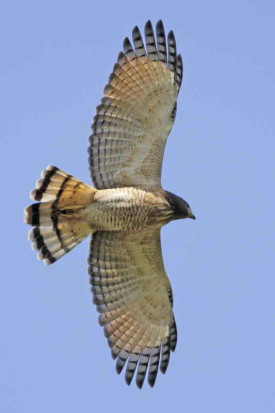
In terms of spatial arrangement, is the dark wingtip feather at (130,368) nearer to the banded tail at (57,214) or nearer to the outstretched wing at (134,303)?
the outstretched wing at (134,303)

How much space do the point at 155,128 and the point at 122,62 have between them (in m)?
0.88

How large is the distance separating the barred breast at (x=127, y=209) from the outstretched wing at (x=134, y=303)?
458mm

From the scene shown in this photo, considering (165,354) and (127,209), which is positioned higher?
(127,209)

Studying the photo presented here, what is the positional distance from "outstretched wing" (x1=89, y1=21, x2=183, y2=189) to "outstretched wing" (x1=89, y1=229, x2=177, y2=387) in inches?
38.0

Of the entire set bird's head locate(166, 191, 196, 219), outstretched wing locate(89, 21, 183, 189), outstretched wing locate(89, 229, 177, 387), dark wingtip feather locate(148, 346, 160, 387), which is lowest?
dark wingtip feather locate(148, 346, 160, 387)

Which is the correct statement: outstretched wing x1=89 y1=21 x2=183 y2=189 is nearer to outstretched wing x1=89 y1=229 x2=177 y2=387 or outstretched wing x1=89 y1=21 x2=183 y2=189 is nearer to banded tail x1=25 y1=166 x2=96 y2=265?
banded tail x1=25 y1=166 x2=96 y2=265

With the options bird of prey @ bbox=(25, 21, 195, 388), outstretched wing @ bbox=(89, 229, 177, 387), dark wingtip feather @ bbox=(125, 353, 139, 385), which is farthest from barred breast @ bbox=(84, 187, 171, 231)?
dark wingtip feather @ bbox=(125, 353, 139, 385)

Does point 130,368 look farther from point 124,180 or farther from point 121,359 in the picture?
point 124,180

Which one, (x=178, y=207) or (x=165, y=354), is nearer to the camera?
(x=178, y=207)

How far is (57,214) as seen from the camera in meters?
14.3

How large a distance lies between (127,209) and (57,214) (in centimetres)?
84

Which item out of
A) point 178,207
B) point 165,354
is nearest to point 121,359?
point 165,354

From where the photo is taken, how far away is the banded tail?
1409 cm

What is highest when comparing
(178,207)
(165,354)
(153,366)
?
(178,207)
